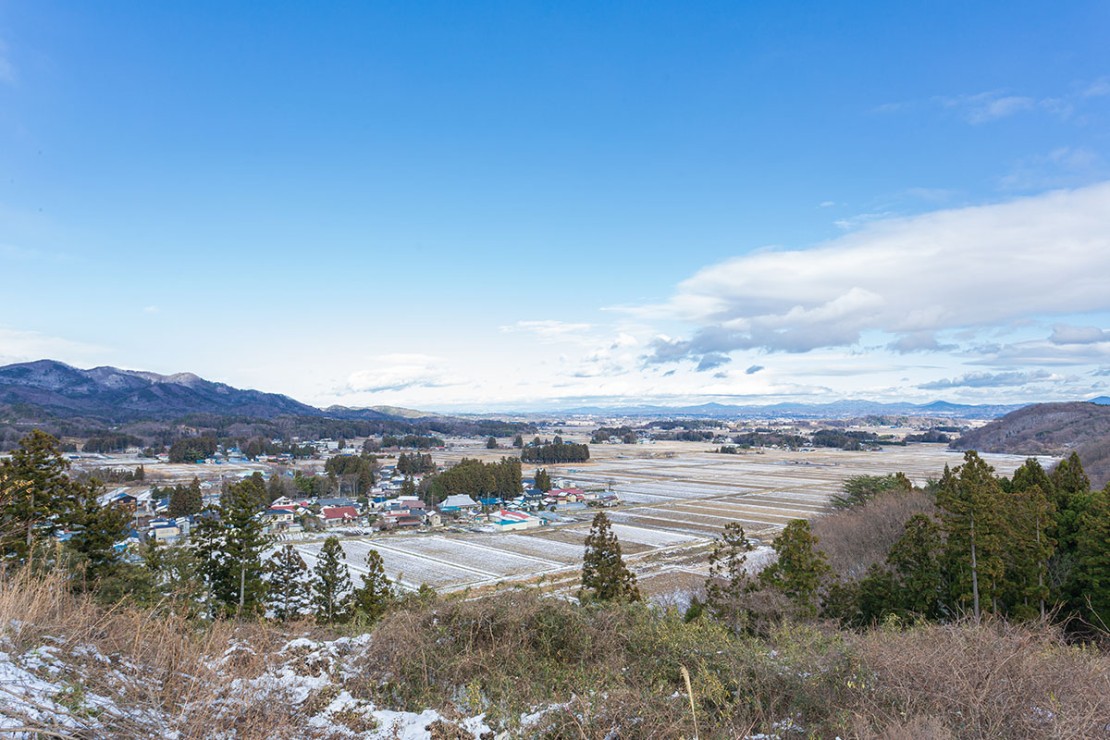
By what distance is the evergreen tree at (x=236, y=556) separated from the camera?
18203mm

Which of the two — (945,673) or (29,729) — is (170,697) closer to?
(29,729)

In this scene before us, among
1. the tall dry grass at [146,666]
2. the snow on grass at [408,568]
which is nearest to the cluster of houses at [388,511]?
the snow on grass at [408,568]

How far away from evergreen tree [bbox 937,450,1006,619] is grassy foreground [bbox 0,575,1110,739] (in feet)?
30.4

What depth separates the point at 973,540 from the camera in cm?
1438

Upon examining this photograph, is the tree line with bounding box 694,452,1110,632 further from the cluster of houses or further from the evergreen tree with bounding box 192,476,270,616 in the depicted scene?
the cluster of houses

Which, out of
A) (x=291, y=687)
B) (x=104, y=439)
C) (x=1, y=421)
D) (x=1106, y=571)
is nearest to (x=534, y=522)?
(x=1106, y=571)

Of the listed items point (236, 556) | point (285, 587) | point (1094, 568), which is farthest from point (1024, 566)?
point (236, 556)

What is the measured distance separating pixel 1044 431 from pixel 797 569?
127756 mm

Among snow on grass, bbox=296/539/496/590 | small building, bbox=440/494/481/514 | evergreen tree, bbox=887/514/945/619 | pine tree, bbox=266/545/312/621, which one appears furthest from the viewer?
small building, bbox=440/494/481/514

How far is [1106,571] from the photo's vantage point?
13.4 m

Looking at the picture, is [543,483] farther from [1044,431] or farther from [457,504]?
[1044,431]

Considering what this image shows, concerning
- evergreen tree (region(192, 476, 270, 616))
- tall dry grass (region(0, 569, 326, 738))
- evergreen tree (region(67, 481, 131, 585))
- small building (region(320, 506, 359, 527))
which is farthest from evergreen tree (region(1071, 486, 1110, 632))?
small building (region(320, 506, 359, 527))

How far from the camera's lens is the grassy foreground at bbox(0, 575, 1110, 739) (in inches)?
180

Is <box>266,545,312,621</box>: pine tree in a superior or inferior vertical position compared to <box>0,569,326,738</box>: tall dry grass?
inferior
